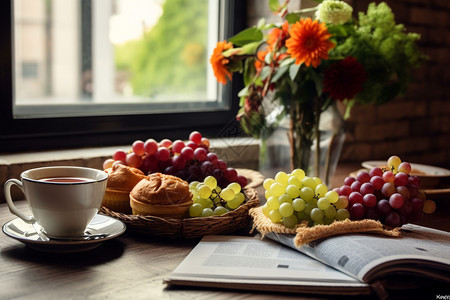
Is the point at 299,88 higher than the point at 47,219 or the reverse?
higher

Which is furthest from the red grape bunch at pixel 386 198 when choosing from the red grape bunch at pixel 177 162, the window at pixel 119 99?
the window at pixel 119 99

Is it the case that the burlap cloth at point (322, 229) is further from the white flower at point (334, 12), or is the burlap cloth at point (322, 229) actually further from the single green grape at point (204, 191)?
the white flower at point (334, 12)

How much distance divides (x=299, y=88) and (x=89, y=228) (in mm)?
662

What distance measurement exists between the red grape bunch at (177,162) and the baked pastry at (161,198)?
0.17 metres

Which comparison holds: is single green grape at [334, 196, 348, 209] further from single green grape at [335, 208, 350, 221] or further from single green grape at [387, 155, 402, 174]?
single green grape at [387, 155, 402, 174]

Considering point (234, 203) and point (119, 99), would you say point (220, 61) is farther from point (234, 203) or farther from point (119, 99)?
point (119, 99)

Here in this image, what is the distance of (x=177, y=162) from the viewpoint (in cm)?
117

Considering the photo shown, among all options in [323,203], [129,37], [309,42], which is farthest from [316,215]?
[129,37]

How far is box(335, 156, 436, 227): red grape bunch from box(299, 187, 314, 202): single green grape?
0.19ft

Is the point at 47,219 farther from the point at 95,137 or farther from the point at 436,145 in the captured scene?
the point at 436,145

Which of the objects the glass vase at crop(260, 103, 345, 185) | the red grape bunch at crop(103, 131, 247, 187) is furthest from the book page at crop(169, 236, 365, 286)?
the glass vase at crop(260, 103, 345, 185)

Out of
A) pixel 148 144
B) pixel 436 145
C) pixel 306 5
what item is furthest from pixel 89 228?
pixel 436 145

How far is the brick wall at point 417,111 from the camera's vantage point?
6.89ft

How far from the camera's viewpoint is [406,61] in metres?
1.36
